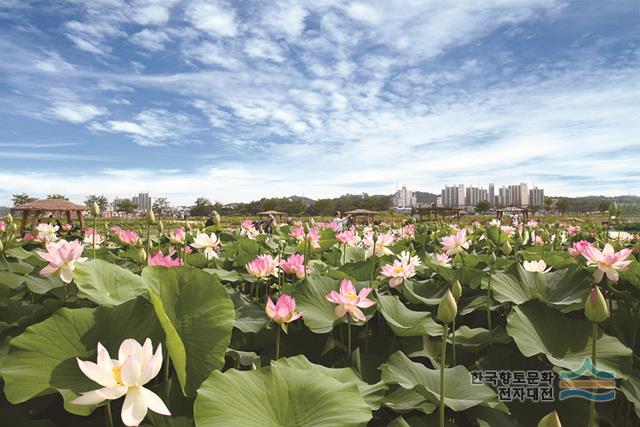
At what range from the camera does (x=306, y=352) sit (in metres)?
1.29

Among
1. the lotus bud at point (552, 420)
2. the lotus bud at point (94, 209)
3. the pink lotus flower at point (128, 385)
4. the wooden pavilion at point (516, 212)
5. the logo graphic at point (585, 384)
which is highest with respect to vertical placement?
the lotus bud at point (94, 209)

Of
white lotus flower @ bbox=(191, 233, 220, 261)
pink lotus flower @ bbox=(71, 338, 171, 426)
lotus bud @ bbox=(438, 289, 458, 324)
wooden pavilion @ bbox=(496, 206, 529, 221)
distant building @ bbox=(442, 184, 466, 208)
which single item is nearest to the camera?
pink lotus flower @ bbox=(71, 338, 171, 426)

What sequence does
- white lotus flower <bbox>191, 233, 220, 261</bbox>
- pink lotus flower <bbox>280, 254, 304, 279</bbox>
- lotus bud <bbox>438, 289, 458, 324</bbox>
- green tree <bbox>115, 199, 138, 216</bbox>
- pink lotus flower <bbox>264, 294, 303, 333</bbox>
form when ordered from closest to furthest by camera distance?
1. lotus bud <bbox>438, 289, 458, 324</bbox>
2. pink lotus flower <bbox>264, 294, 303, 333</bbox>
3. pink lotus flower <bbox>280, 254, 304, 279</bbox>
4. white lotus flower <bbox>191, 233, 220, 261</bbox>
5. green tree <bbox>115, 199, 138, 216</bbox>

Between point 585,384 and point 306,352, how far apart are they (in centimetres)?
77

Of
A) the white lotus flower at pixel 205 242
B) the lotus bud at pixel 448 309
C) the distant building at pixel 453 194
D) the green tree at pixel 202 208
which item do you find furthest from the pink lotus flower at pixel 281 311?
the distant building at pixel 453 194

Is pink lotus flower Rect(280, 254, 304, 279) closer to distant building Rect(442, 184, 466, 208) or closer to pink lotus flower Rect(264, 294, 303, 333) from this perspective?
pink lotus flower Rect(264, 294, 303, 333)

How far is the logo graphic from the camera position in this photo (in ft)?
3.23

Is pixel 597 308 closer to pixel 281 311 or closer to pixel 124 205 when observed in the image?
pixel 281 311

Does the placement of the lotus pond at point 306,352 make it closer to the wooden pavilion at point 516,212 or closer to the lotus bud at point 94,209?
the lotus bud at point 94,209

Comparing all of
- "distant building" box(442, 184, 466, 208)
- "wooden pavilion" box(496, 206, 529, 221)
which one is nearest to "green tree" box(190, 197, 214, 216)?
"wooden pavilion" box(496, 206, 529, 221)

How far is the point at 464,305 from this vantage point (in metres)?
1.62

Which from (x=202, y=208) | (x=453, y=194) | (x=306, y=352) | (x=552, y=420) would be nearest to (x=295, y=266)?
(x=306, y=352)

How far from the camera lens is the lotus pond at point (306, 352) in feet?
2.39

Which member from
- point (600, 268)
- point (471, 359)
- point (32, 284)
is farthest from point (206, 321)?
point (600, 268)
